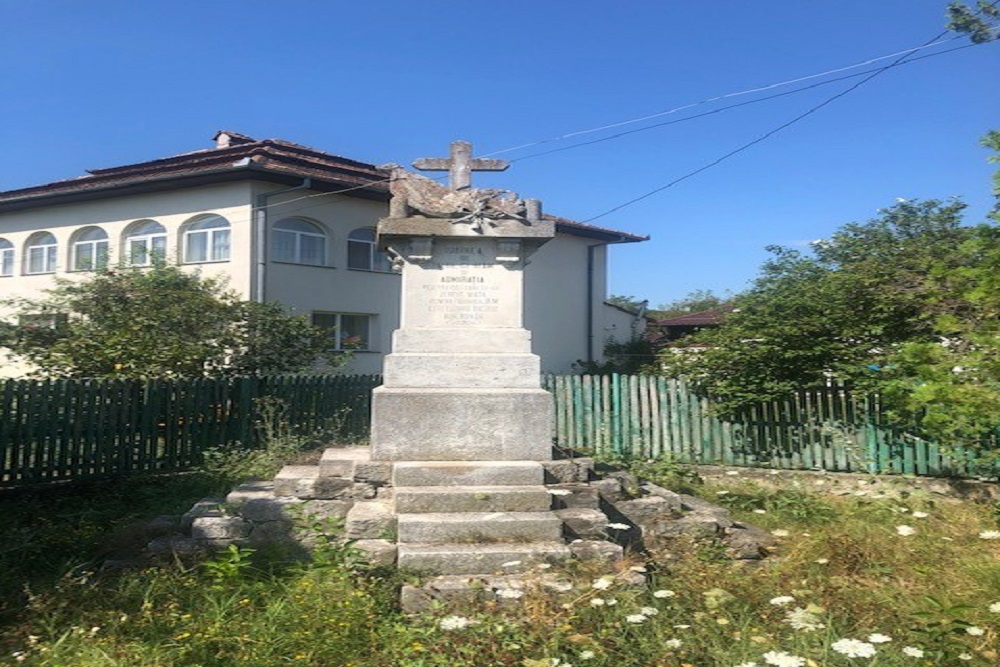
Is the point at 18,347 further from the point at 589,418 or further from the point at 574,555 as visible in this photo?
the point at 574,555

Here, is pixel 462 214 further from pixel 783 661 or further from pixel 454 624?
pixel 783 661

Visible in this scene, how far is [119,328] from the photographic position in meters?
10.4

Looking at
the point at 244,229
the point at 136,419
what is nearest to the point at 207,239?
the point at 244,229

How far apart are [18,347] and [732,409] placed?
10935mm

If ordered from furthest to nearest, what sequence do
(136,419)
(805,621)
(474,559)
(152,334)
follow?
1. (152,334)
2. (136,419)
3. (474,559)
4. (805,621)

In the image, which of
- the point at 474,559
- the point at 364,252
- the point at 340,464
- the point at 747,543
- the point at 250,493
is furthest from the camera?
the point at 364,252

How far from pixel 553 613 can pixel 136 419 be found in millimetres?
7121

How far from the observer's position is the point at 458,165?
6.23 metres

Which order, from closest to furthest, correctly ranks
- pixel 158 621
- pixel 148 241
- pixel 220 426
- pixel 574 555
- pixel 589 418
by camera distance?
pixel 158 621 → pixel 574 555 → pixel 220 426 → pixel 589 418 → pixel 148 241

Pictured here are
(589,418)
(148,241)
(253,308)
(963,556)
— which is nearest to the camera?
(963,556)

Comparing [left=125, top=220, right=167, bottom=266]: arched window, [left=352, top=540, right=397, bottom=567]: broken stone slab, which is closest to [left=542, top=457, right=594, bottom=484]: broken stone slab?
[left=352, top=540, right=397, bottom=567]: broken stone slab

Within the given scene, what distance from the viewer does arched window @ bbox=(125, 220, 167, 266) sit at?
1662 cm

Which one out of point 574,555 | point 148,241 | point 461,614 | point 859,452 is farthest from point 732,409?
point 148,241

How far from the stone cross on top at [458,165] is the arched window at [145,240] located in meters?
12.6
